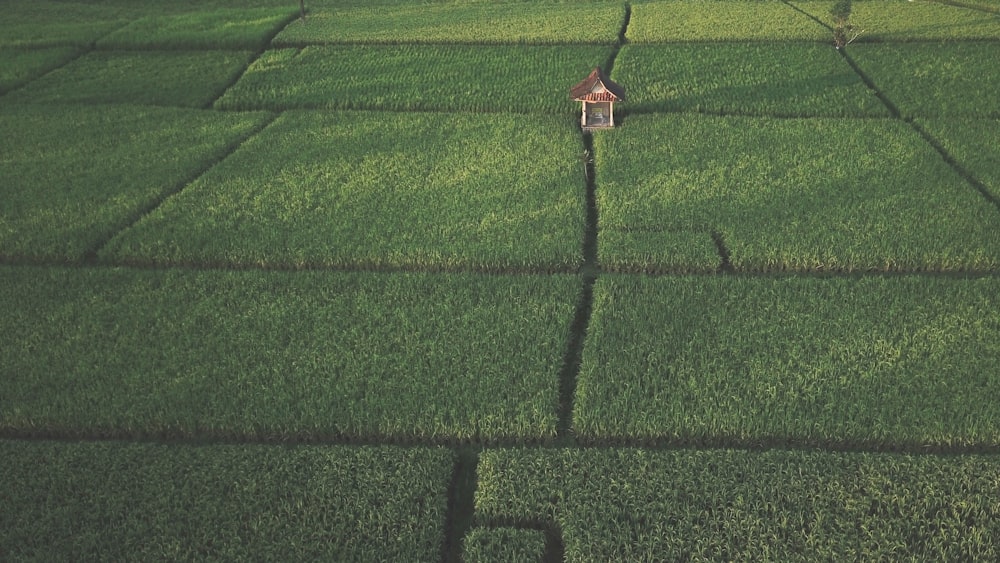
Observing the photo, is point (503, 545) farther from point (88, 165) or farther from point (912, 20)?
point (912, 20)

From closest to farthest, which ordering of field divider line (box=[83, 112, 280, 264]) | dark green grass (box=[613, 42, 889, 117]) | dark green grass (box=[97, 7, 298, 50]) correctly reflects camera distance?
1. field divider line (box=[83, 112, 280, 264])
2. dark green grass (box=[613, 42, 889, 117])
3. dark green grass (box=[97, 7, 298, 50])

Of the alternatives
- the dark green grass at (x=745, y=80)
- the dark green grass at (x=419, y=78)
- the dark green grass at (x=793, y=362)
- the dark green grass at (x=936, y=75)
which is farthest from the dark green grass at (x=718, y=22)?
the dark green grass at (x=793, y=362)

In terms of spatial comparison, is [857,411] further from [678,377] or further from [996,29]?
[996,29]

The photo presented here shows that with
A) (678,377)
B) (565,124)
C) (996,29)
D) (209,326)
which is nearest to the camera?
(678,377)

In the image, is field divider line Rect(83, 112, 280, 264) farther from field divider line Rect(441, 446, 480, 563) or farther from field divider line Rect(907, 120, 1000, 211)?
field divider line Rect(907, 120, 1000, 211)

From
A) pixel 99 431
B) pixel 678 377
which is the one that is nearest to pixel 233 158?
pixel 99 431

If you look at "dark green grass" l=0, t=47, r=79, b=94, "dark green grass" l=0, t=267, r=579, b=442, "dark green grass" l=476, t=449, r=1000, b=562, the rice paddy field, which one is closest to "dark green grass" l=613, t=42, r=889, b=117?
the rice paddy field

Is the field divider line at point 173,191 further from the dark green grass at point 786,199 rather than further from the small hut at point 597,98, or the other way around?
the dark green grass at point 786,199
